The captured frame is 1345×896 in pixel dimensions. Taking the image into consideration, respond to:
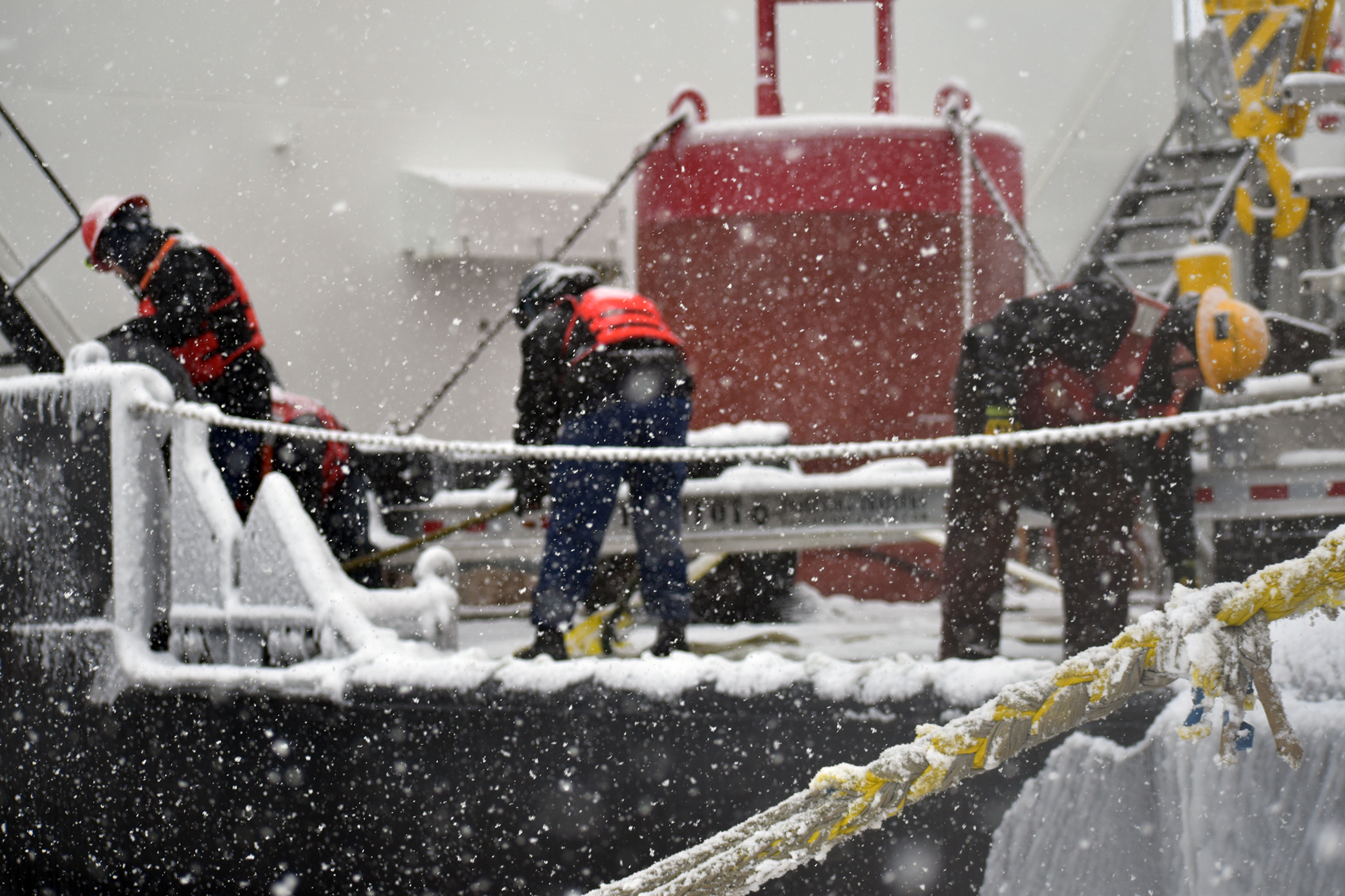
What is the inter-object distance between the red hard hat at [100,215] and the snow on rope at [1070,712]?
2.92m

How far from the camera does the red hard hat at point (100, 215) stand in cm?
376

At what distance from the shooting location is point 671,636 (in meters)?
3.66

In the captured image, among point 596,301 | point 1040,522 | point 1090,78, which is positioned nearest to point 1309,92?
point 1040,522

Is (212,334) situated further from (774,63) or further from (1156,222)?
(1156,222)

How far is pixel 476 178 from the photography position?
27.1 feet

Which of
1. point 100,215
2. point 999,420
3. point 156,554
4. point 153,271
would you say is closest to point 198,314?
point 153,271

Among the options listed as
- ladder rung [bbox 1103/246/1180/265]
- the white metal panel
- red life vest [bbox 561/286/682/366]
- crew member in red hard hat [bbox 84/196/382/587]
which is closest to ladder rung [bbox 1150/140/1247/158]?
ladder rung [bbox 1103/246/1180/265]

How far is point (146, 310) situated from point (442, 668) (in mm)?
1811

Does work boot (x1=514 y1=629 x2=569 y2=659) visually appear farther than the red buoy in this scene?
No

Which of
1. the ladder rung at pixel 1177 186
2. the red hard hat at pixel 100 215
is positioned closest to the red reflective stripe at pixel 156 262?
the red hard hat at pixel 100 215

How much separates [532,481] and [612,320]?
0.61 metres

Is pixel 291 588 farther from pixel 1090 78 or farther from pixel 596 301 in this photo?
pixel 1090 78

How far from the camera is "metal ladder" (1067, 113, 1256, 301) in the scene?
21.7 feet

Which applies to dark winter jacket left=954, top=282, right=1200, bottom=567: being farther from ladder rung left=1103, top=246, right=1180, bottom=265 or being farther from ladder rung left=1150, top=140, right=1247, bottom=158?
ladder rung left=1150, top=140, right=1247, bottom=158
